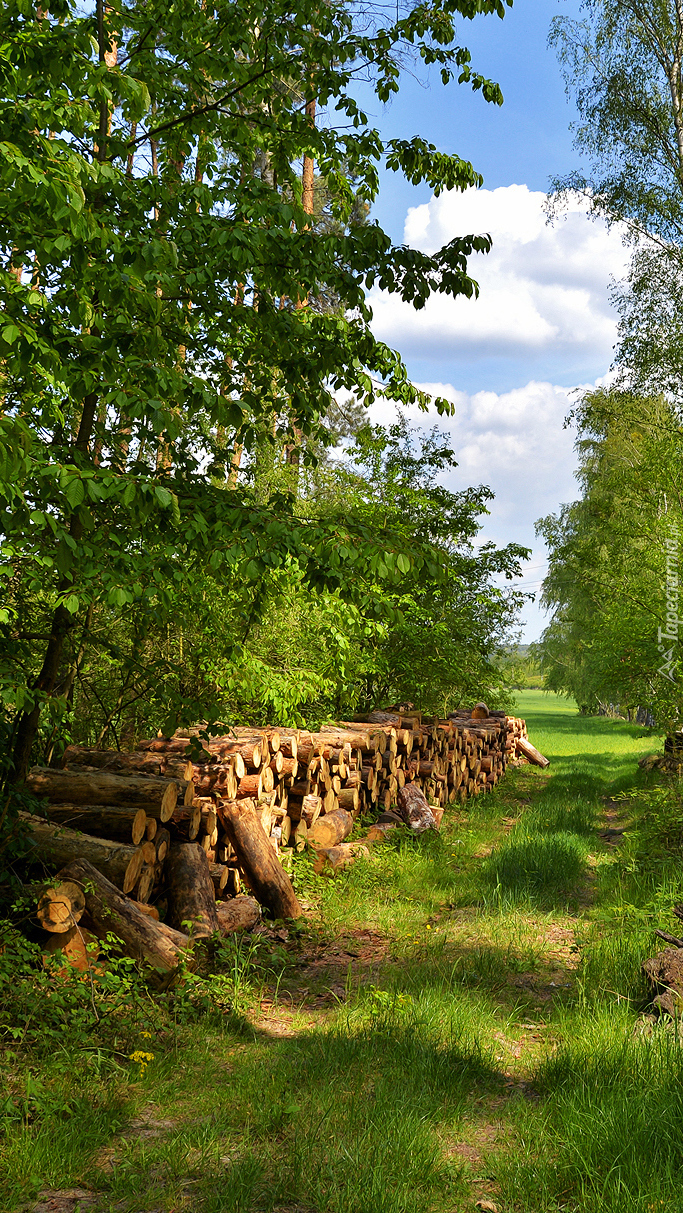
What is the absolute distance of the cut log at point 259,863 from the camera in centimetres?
653

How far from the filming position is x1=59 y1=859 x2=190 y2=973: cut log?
4801 millimetres

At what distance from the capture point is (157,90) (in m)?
5.07

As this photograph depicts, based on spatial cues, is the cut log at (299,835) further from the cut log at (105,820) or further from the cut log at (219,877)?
the cut log at (105,820)

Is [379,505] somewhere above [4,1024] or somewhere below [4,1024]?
above

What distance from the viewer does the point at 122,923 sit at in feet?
16.0

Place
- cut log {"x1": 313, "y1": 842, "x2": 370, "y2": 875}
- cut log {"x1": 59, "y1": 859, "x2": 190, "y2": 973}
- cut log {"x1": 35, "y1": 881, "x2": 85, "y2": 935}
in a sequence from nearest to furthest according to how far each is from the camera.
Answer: cut log {"x1": 35, "y1": 881, "x2": 85, "y2": 935} → cut log {"x1": 59, "y1": 859, "x2": 190, "y2": 973} → cut log {"x1": 313, "y1": 842, "x2": 370, "y2": 875}

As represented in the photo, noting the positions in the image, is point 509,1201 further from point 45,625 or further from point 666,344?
point 666,344

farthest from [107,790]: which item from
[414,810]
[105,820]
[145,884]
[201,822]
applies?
[414,810]

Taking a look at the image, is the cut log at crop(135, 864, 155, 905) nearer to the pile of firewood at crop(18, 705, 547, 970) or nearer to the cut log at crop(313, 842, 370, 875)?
the pile of firewood at crop(18, 705, 547, 970)

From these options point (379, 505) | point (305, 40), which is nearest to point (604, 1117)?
point (305, 40)

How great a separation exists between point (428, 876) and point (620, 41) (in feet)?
58.7

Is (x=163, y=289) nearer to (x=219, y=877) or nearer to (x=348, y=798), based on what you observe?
(x=219, y=877)

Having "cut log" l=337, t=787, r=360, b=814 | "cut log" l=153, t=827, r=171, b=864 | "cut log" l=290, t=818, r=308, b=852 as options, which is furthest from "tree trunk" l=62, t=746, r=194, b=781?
"cut log" l=337, t=787, r=360, b=814

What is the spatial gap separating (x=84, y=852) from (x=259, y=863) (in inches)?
69.5
